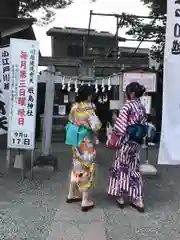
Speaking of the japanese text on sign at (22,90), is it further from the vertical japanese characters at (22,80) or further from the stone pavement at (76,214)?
the stone pavement at (76,214)

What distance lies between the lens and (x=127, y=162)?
5086 mm

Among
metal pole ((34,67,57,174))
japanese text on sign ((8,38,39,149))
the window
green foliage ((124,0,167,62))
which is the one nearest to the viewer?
japanese text on sign ((8,38,39,149))

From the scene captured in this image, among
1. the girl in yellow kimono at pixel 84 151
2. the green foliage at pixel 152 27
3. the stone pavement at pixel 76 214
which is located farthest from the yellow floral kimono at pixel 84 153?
the green foliage at pixel 152 27

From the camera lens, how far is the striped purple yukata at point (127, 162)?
4.91 m

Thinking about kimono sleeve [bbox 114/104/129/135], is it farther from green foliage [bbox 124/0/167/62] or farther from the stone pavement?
green foliage [bbox 124/0/167/62]

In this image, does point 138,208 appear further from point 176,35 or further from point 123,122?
point 176,35

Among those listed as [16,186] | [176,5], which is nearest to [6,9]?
[16,186]

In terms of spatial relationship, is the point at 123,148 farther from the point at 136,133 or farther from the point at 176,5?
the point at 176,5

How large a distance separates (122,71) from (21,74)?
2.08 m

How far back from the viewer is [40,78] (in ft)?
25.1

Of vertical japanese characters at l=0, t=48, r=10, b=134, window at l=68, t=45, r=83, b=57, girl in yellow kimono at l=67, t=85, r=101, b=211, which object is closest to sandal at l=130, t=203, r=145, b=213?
girl in yellow kimono at l=67, t=85, r=101, b=211

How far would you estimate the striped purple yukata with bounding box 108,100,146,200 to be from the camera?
491 cm

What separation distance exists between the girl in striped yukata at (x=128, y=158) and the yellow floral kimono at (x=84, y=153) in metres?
0.36

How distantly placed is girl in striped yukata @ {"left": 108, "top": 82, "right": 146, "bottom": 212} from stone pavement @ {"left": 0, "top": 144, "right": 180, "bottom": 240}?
0.23m
